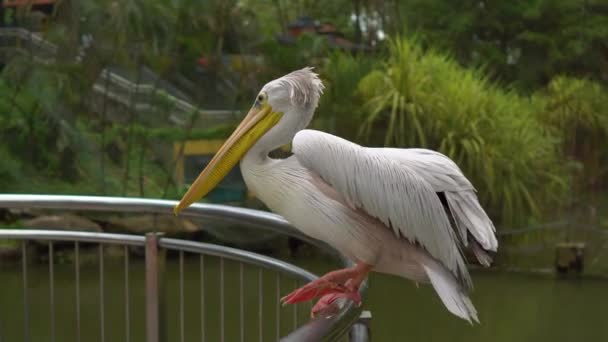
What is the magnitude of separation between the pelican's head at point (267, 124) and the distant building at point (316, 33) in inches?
244

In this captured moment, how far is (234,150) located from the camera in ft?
4.31

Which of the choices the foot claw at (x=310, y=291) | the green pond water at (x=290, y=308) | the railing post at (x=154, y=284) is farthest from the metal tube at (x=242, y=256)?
the green pond water at (x=290, y=308)

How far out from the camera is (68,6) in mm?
7027

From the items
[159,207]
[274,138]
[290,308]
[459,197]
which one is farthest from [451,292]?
[290,308]

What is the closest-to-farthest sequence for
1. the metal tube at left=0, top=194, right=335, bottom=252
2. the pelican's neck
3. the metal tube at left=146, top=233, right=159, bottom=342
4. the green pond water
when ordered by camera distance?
the pelican's neck, the metal tube at left=0, top=194, right=335, bottom=252, the metal tube at left=146, top=233, right=159, bottom=342, the green pond water

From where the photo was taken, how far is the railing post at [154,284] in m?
1.68

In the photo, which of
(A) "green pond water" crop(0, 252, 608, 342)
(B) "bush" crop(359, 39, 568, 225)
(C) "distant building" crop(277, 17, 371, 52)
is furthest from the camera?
(C) "distant building" crop(277, 17, 371, 52)

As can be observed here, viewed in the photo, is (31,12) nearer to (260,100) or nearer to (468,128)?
(468,128)

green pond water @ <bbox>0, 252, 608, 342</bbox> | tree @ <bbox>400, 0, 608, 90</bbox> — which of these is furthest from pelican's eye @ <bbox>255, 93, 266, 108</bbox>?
tree @ <bbox>400, 0, 608, 90</bbox>

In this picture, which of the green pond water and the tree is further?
the tree

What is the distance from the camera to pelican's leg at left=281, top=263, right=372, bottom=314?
1.26 meters

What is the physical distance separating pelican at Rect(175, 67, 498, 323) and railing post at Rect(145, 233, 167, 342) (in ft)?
1.57

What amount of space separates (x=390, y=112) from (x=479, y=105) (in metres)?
0.78

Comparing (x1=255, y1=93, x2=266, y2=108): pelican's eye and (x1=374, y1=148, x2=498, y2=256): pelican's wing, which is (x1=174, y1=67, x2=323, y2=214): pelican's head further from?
(x1=374, y1=148, x2=498, y2=256): pelican's wing
